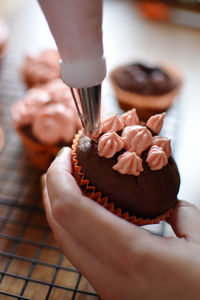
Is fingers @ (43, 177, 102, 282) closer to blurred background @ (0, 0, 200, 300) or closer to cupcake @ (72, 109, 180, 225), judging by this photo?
cupcake @ (72, 109, 180, 225)

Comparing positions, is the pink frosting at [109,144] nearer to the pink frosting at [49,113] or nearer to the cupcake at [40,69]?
the pink frosting at [49,113]

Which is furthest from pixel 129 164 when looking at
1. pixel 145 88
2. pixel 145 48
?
pixel 145 48

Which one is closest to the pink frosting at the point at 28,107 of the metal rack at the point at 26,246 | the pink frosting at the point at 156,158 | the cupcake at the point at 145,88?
the metal rack at the point at 26,246

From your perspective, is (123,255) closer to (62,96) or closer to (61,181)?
(61,181)

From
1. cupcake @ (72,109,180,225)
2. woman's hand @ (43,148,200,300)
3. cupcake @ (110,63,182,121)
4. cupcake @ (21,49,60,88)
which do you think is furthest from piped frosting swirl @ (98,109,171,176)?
cupcake @ (21,49,60,88)

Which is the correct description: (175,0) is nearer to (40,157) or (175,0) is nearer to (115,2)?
(115,2)

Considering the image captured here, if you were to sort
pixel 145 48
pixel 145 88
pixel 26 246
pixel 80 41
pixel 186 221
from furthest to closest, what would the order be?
pixel 145 48
pixel 145 88
pixel 26 246
pixel 186 221
pixel 80 41

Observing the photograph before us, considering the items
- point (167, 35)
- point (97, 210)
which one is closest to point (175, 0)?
point (167, 35)

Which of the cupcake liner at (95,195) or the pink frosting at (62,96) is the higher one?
the cupcake liner at (95,195)
